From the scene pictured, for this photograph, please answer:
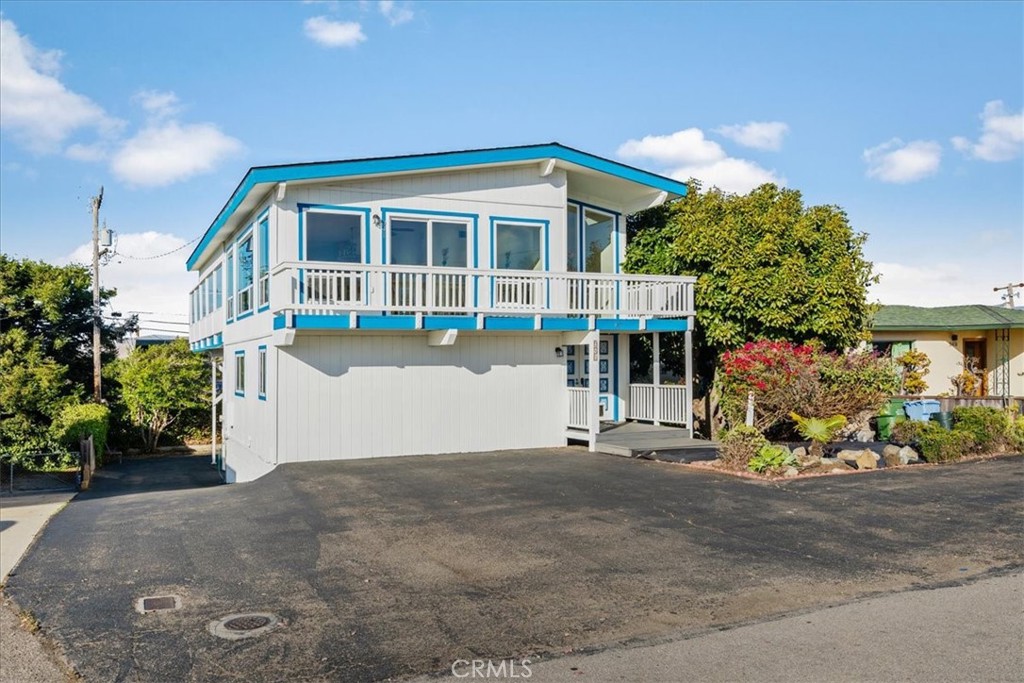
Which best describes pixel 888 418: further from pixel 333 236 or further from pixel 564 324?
pixel 333 236

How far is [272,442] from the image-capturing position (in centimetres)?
1447

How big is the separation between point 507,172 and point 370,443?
6488mm

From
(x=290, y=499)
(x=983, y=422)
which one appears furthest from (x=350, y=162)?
(x=983, y=422)

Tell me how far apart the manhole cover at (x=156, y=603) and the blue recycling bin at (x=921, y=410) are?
1637 cm

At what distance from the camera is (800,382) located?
15.1 m

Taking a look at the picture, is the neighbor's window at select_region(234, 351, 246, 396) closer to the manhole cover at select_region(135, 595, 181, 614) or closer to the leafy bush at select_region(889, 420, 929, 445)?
the manhole cover at select_region(135, 595, 181, 614)

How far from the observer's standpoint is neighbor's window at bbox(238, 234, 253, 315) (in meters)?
17.7

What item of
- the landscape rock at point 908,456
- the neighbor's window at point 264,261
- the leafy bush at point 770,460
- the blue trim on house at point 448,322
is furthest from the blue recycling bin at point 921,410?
the neighbor's window at point 264,261

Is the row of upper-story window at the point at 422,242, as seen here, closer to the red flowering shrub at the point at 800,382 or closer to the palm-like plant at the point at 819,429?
the red flowering shrub at the point at 800,382

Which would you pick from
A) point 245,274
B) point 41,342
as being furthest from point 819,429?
point 41,342

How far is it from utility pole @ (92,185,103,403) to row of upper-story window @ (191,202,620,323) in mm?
9664

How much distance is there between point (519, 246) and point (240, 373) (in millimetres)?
7682

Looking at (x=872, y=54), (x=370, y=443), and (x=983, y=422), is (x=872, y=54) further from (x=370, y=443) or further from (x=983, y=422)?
(x=370, y=443)

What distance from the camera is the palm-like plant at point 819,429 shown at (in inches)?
552
